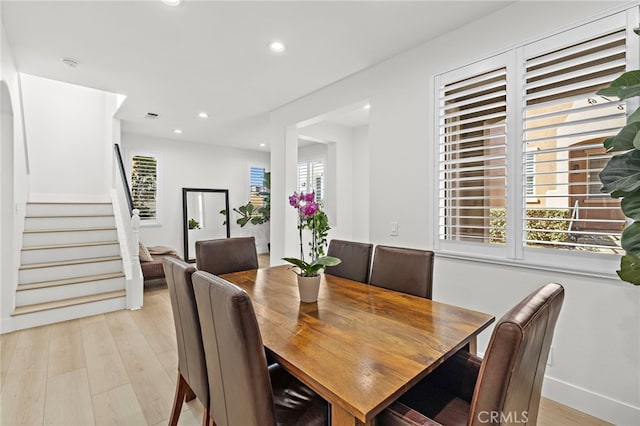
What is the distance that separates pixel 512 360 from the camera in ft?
2.39

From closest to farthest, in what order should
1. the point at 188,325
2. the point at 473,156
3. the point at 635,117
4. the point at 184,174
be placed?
the point at 635,117
the point at 188,325
the point at 473,156
the point at 184,174

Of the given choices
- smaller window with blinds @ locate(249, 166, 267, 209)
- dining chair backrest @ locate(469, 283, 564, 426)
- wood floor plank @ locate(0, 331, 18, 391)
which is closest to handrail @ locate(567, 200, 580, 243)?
dining chair backrest @ locate(469, 283, 564, 426)

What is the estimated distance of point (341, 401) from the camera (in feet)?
2.81

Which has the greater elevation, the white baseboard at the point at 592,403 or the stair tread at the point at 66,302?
the stair tread at the point at 66,302

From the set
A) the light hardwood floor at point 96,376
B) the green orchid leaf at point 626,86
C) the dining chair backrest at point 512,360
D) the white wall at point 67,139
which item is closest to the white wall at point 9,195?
the light hardwood floor at point 96,376

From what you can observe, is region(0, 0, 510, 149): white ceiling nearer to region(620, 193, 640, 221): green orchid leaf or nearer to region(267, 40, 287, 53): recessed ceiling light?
region(267, 40, 287, 53): recessed ceiling light

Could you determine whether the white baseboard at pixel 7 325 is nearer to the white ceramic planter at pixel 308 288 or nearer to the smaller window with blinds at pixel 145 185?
the smaller window with blinds at pixel 145 185

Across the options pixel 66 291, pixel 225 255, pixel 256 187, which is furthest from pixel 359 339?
pixel 256 187

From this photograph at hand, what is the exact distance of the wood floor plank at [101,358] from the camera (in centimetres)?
220

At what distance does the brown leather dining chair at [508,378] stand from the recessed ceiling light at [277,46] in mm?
2506

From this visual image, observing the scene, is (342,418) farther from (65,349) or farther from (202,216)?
(202,216)

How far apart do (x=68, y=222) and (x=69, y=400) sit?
321cm

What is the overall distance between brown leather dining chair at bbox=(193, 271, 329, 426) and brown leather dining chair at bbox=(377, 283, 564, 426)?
370mm

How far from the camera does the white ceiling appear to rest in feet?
6.90
